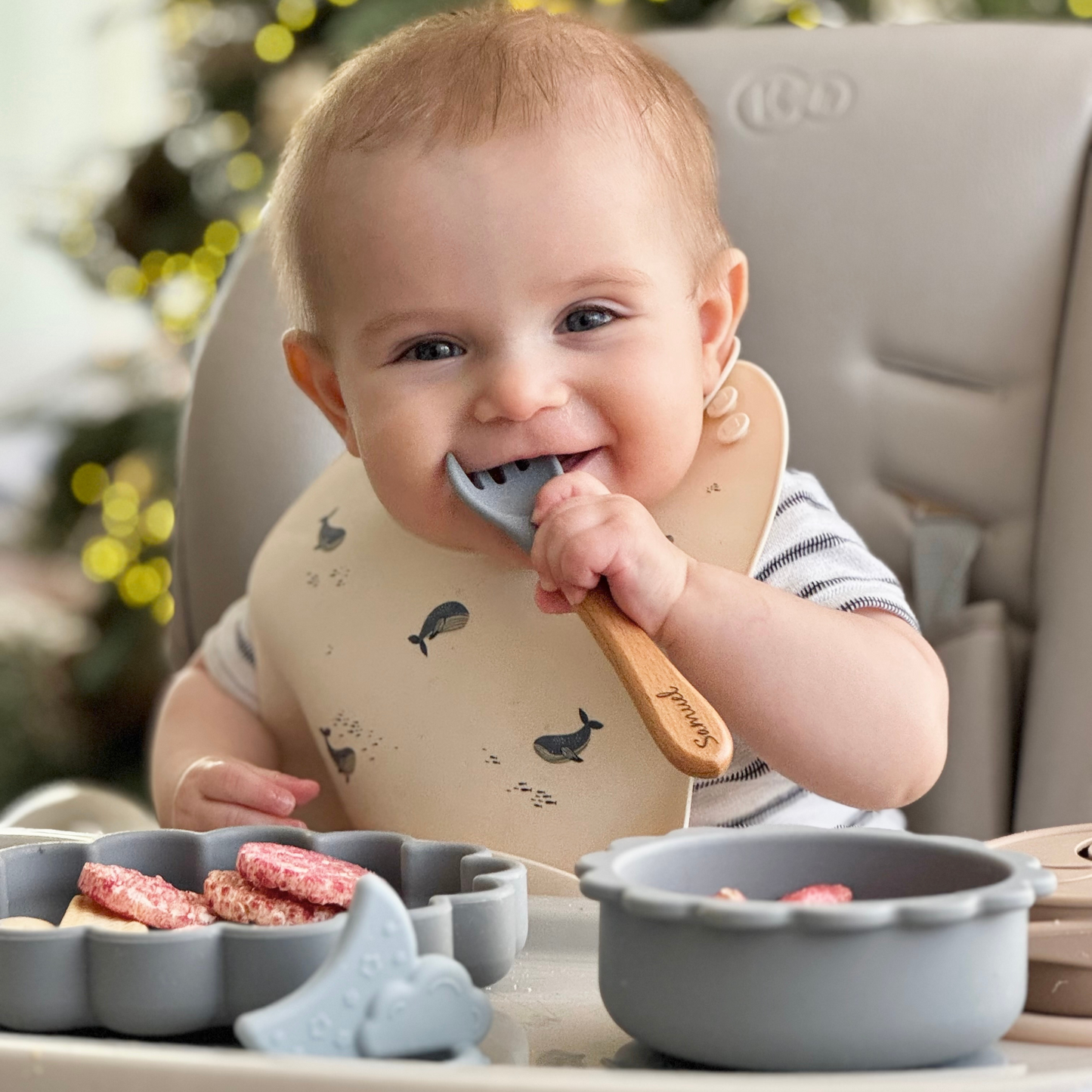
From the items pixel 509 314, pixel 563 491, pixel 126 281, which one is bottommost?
pixel 563 491

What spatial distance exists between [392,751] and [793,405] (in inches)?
16.1

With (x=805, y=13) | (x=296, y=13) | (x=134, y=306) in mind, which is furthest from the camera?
(x=134, y=306)

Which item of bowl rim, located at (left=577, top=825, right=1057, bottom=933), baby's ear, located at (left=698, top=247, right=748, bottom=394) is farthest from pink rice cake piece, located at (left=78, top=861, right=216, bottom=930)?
baby's ear, located at (left=698, top=247, right=748, bottom=394)

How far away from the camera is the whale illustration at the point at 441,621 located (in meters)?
0.97

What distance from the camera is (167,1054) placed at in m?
0.41

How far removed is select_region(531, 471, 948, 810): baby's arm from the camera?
2.51ft

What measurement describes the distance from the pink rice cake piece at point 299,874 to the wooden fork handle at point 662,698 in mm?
137

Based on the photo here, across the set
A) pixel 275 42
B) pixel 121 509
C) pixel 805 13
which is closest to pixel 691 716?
pixel 805 13

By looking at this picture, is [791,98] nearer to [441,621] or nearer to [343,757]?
[441,621]

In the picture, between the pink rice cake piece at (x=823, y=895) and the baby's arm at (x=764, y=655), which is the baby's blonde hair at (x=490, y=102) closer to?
the baby's arm at (x=764, y=655)

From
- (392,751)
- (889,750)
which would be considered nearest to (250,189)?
(392,751)

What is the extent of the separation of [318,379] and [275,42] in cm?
128

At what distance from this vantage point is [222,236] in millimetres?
2301

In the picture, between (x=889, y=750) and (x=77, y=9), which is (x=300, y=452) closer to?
(x=889, y=750)
